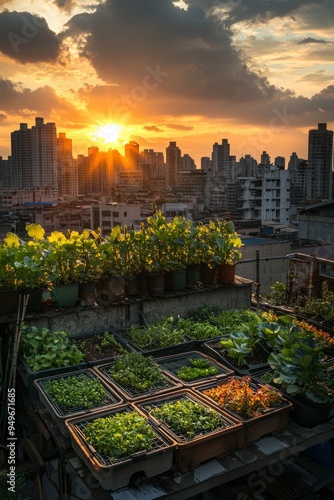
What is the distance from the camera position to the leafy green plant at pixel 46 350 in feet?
14.3

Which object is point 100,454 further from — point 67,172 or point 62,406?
point 67,172

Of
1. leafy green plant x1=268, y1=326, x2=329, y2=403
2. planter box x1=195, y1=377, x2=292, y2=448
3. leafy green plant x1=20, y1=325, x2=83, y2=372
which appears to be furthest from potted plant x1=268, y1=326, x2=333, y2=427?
leafy green plant x1=20, y1=325, x2=83, y2=372

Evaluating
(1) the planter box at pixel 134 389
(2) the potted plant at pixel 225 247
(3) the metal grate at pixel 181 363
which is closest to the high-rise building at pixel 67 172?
(2) the potted plant at pixel 225 247

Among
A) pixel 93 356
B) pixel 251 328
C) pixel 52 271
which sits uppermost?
pixel 52 271

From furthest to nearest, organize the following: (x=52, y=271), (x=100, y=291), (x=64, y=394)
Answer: (x=100, y=291) → (x=52, y=271) → (x=64, y=394)

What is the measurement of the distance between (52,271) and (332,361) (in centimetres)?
310

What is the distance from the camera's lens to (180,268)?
19.8 feet

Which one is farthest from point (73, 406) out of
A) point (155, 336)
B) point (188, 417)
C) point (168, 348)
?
point (155, 336)

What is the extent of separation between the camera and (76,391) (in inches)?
150

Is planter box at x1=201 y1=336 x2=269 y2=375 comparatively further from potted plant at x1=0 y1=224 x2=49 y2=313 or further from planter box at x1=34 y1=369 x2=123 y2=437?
potted plant at x1=0 y1=224 x2=49 y2=313

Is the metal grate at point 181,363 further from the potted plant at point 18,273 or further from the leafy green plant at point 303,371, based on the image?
the potted plant at point 18,273

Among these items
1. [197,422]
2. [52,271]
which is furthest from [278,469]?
[52,271]

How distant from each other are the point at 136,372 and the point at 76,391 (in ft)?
1.93

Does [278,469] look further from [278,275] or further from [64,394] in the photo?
[278,275]
